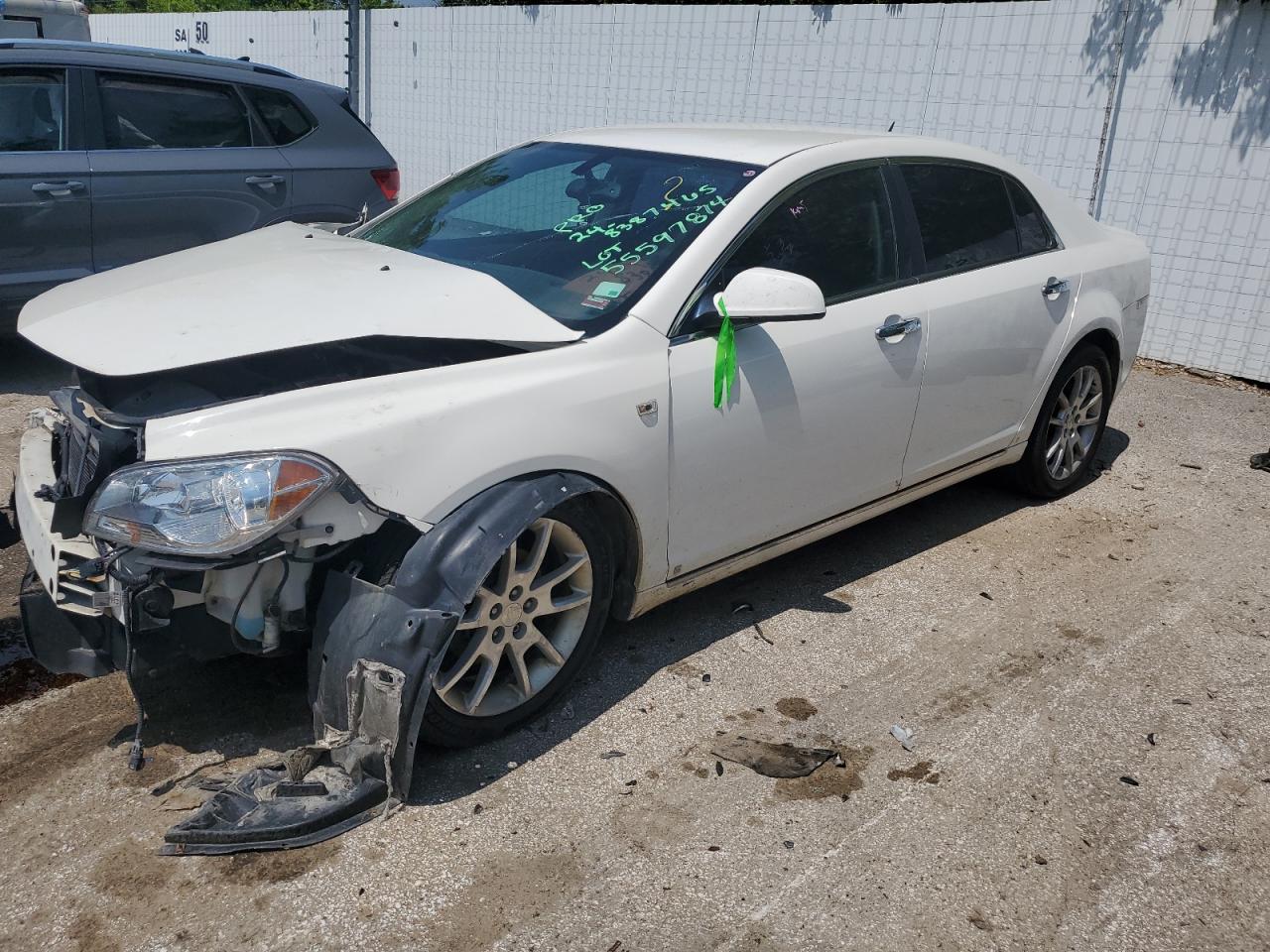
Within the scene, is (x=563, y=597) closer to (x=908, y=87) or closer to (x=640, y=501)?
(x=640, y=501)

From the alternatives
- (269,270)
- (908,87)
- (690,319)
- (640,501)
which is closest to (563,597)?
(640,501)

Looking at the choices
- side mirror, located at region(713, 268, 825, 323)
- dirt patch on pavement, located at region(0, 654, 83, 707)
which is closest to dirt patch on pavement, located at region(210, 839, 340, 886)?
dirt patch on pavement, located at region(0, 654, 83, 707)

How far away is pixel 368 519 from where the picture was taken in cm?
296

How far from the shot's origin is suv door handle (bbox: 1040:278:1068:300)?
4.95 metres

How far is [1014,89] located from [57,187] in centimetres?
663

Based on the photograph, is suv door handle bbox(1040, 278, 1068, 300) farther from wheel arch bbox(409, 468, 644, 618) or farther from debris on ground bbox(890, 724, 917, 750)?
wheel arch bbox(409, 468, 644, 618)

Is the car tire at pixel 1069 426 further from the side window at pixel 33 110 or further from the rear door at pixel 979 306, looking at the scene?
the side window at pixel 33 110

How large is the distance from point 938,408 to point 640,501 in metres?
1.58

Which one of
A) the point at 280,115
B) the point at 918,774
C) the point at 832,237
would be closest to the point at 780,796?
the point at 918,774

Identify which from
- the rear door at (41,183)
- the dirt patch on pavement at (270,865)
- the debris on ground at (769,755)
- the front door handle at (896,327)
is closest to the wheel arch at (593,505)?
the debris on ground at (769,755)

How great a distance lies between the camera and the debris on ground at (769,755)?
338 cm

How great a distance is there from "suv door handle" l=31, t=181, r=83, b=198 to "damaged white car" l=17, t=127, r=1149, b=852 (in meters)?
2.38

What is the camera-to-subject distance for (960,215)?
471 cm

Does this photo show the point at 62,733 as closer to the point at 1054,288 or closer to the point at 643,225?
the point at 643,225
